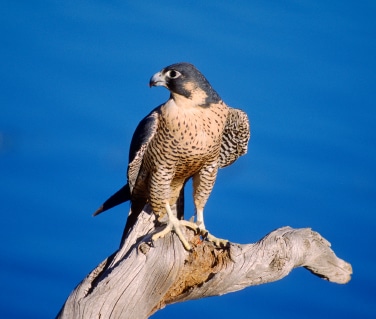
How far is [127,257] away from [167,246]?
0.65 ft

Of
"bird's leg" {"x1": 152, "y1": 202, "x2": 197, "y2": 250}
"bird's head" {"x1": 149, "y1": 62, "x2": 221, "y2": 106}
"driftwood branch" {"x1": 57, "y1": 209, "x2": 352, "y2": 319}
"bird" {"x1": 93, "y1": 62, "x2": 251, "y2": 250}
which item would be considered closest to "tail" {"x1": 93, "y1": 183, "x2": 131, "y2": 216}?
"bird" {"x1": 93, "y1": 62, "x2": 251, "y2": 250}

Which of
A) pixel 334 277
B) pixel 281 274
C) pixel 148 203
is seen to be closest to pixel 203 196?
pixel 148 203

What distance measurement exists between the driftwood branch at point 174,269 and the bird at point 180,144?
92 mm

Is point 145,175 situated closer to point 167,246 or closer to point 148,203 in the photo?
point 148,203

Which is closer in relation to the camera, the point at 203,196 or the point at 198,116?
the point at 198,116

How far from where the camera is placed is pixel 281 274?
412 cm

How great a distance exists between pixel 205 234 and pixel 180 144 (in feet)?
1.65

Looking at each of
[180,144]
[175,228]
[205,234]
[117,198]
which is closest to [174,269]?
[175,228]

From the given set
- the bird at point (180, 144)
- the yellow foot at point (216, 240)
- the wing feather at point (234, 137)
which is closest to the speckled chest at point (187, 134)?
the bird at point (180, 144)

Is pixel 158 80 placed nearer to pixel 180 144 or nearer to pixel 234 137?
pixel 180 144

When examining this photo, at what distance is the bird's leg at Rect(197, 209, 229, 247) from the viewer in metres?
4.03

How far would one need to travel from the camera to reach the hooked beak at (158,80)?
12.7ft

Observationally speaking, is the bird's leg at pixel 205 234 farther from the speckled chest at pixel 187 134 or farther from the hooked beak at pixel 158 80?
the hooked beak at pixel 158 80

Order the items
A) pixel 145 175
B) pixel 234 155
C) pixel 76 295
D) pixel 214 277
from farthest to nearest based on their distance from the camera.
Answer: pixel 234 155, pixel 145 175, pixel 214 277, pixel 76 295
